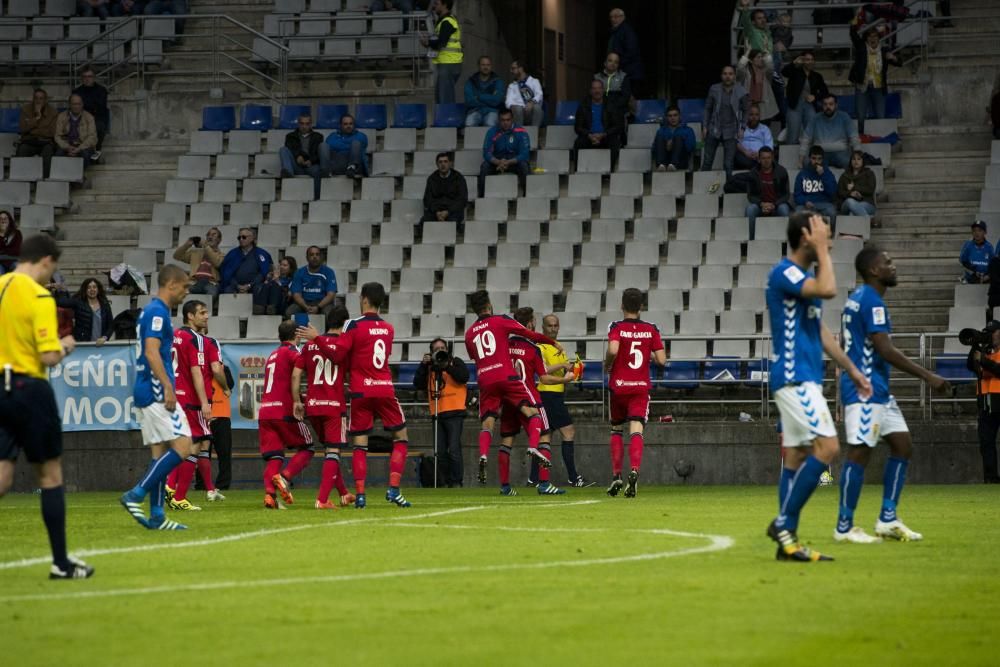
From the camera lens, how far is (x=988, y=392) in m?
21.9

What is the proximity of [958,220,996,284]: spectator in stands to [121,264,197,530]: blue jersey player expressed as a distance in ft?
44.7

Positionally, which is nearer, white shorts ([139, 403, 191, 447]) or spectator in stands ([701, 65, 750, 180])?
white shorts ([139, 403, 191, 447])

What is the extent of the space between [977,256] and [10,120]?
1730cm

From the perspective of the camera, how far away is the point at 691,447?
2347 cm

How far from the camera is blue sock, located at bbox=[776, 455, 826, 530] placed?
1031 centimetres

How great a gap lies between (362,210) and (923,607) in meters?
20.3

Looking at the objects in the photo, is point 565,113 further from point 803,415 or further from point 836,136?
point 803,415

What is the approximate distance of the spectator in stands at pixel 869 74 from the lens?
90.0ft

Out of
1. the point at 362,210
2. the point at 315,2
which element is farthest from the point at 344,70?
the point at 362,210

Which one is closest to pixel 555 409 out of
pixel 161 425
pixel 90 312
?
pixel 90 312

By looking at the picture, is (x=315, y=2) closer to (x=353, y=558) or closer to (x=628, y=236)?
(x=628, y=236)

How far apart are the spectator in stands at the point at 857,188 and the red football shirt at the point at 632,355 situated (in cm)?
802

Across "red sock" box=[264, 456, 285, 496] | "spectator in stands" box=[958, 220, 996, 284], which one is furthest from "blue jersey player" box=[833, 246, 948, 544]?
"spectator in stands" box=[958, 220, 996, 284]

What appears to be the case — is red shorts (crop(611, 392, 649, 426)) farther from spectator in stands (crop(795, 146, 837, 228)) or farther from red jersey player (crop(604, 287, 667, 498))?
spectator in stands (crop(795, 146, 837, 228))
